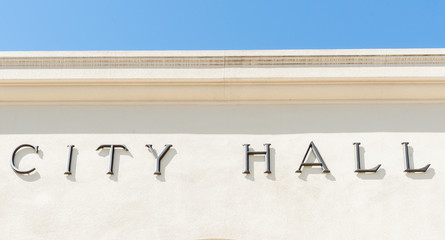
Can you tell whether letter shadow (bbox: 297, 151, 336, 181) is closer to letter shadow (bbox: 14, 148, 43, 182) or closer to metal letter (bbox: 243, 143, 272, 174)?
metal letter (bbox: 243, 143, 272, 174)

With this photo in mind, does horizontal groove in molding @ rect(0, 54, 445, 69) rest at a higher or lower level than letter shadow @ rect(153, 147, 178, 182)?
higher

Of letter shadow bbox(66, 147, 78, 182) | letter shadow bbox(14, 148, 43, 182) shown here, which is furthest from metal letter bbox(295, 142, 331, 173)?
letter shadow bbox(14, 148, 43, 182)

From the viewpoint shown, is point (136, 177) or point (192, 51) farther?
point (192, 51)

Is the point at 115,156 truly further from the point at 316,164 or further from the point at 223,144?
the point at 316,164

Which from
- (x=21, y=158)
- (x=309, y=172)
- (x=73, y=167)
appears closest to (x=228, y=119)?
(x=309, y=172)

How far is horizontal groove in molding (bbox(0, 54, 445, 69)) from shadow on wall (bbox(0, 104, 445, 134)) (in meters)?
0.50

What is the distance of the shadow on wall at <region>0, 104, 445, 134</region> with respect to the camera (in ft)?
A: 23.9

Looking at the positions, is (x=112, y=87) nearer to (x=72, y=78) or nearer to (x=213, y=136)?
(x=72, y=78)

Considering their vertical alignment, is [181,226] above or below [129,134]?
below

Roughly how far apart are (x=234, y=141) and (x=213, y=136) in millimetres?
258

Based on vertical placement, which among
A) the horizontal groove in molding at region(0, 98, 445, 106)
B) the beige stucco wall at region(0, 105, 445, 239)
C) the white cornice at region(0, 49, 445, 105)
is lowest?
the beige stucco wall at region(0, 105, 445, 239)

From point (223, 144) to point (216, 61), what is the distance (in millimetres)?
1009

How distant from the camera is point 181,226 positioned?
681 cm

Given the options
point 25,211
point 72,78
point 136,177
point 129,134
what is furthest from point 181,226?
point 72,78
